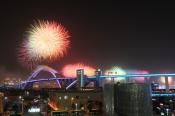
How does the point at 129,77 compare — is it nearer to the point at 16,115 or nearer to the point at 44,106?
the point at 44,106

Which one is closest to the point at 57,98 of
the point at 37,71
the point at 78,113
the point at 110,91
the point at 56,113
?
the point at 78,113

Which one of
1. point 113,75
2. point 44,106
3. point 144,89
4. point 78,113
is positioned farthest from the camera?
point 113,75

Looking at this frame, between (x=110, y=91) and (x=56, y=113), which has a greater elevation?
(x=110, y=91)

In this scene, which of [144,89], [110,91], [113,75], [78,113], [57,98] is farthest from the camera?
[113,75]

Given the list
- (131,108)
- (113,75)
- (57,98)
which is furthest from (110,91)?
(113,75)

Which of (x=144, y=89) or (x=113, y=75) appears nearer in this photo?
(x=144, y=89)

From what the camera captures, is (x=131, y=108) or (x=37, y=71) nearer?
(x=131, y=108)

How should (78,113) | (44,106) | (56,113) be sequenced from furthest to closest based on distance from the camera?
(44,106)
(78,113)
(56,113)

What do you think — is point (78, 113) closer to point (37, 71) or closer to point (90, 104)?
point (90, 104)

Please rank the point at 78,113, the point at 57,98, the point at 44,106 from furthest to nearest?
the point at 57,98
the point at 44,106
the point at 78,113
